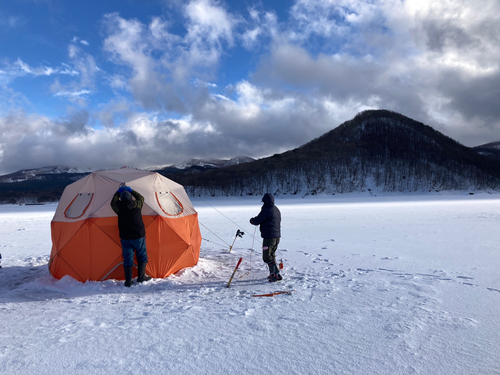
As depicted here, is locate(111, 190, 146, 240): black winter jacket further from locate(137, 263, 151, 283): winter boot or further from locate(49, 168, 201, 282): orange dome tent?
locate(137, 263, 151, 283): winter boot

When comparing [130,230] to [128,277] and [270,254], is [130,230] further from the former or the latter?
[270,254]

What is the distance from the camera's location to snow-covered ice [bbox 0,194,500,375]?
12.5ft

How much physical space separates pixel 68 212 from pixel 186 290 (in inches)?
171

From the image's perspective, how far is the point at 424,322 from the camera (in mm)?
4836

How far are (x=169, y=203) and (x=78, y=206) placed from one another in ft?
8.26

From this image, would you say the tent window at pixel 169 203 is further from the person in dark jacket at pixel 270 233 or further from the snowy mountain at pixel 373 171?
the snowy mountain at pixel 373 171

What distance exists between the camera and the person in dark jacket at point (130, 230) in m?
7.13

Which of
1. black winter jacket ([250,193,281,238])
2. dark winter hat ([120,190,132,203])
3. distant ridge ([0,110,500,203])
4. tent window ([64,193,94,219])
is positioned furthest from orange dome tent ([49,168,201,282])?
distant ridge ([0,110,500,203])

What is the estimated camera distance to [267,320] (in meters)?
5.09

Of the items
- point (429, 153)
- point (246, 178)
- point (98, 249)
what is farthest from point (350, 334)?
point (429, 153)

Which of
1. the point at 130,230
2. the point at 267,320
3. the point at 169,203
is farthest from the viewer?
the point at 169,203

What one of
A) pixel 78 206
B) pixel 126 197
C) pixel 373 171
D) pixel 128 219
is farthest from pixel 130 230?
pixel 373 171

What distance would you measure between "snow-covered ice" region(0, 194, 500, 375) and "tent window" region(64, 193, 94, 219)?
5.86 feet

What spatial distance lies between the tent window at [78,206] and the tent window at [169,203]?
1.90 m
